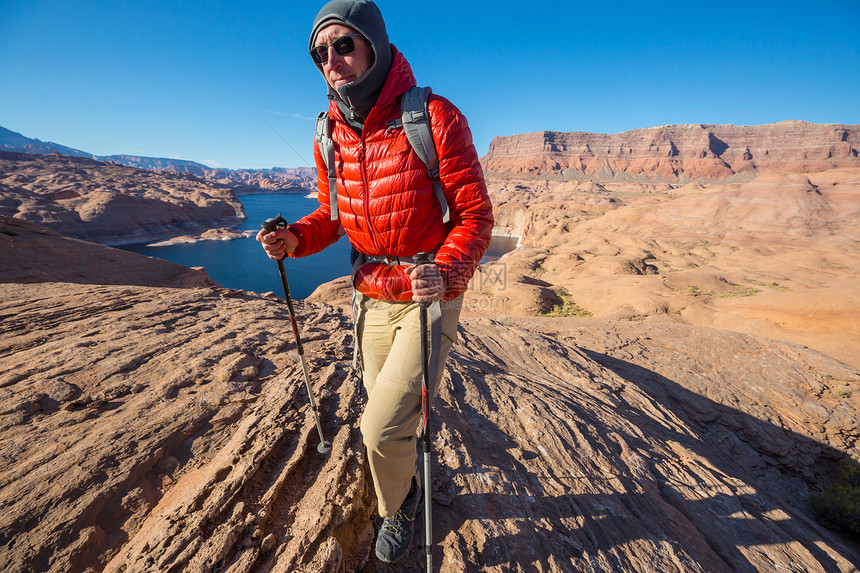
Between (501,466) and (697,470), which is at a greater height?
(501,466)

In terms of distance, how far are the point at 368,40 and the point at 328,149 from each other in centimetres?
68

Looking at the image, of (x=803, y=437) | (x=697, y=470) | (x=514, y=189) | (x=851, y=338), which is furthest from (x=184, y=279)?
(x=514, y=189)

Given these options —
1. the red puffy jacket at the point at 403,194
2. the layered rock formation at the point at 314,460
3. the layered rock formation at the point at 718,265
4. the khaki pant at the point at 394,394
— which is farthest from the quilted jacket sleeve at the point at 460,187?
the layered rock formation at the point at 718,265

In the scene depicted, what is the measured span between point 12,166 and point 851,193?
141 metres

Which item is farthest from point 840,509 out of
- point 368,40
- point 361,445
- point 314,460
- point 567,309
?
point 567,309

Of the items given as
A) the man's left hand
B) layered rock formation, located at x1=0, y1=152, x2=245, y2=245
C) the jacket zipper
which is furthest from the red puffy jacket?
layered rock formation, located at x1=0, y1=152, x2=245, y2=245

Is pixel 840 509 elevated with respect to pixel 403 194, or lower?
lower

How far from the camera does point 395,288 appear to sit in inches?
81.0

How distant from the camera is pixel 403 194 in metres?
2.02

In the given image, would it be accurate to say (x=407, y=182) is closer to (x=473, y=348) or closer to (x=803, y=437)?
(x=473, y=348)

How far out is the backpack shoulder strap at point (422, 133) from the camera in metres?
1.91

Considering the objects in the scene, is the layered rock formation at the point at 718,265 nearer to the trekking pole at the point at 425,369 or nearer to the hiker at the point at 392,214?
the trekking pole at the point at 425,369

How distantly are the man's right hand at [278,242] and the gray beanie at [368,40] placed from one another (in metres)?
0.89

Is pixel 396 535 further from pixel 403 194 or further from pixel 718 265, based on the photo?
pixel 718 265
